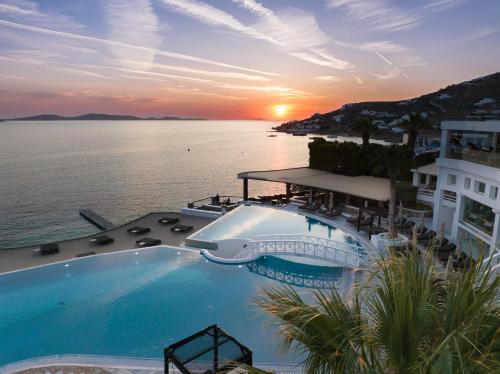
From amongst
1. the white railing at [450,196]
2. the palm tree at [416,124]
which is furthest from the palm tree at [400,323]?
the palm tree at [416,124]

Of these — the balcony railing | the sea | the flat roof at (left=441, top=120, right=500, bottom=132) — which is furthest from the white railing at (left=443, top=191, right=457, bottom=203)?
the sea

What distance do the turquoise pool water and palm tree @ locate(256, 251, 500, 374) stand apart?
7.81 m

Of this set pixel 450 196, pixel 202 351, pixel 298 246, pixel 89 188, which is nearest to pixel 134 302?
pixel 298 246

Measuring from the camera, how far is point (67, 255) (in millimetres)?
22047

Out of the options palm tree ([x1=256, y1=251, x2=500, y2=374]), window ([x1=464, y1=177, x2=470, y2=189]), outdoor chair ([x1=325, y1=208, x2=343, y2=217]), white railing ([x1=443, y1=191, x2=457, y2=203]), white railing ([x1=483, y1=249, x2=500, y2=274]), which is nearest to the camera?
palm tree ([x1=256, y1=251, x2=500, y2=374])

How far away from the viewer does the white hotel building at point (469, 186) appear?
1725 centimetres

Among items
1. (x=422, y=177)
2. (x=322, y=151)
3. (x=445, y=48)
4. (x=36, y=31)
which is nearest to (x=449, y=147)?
(x=422, y=177)

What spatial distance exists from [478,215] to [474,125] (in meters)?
4.81

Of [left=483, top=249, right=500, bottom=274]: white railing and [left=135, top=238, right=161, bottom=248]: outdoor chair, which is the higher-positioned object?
[left=483, top=249, right=500, bottom=274]: white railing

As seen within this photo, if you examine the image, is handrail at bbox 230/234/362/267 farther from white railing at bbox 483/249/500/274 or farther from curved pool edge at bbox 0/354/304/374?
curved pool edge at bbox 0/354/304/374

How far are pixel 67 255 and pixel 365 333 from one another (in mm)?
22931

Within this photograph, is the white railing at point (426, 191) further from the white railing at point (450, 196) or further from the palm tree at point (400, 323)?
the palm tree at point (400, 323)

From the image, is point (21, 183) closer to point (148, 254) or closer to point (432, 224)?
point (148, 254)

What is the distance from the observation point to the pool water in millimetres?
23969
